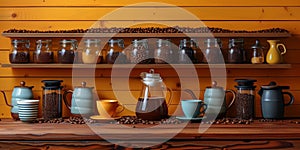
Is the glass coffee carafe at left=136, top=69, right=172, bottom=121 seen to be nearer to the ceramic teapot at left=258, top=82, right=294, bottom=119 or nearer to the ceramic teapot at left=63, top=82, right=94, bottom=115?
the ceramic teapot at left=63, top=82, right=94, bottom=115

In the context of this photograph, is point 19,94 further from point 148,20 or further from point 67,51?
point 148,20

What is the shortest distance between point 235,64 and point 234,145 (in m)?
0.59

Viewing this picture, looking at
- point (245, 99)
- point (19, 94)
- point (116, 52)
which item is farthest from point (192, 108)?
point (19, 94)

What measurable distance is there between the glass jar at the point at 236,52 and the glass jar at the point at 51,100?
101cm

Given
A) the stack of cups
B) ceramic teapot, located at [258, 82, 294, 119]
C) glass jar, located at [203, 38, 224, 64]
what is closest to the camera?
the stack of cups

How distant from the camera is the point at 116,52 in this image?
251 cm

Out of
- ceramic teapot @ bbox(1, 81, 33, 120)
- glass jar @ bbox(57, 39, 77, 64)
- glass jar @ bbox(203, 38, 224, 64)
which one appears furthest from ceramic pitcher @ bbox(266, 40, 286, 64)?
ceramic teapot @ bbox(1, 81, 33, 120)

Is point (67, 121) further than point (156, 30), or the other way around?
point (156, 30)

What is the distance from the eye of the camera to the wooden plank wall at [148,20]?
262 cm

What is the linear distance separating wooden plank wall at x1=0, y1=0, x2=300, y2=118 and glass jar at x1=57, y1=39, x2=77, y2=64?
0.42ft

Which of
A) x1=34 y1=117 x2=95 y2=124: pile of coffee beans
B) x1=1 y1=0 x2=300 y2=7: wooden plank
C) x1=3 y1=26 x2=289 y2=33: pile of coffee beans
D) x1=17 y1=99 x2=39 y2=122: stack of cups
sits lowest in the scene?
x1=34 y1=117 x2=95 y2=124: pile of coffee beans

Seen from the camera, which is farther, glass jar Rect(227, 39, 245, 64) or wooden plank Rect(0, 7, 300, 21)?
wooden plank Rect(0, 7, 300, 21)

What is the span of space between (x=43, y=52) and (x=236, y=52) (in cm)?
113

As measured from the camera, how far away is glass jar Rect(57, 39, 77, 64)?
8.20ft
